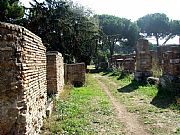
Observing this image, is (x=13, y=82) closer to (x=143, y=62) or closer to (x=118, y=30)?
(x=143, y=62)

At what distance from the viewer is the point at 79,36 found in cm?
2436

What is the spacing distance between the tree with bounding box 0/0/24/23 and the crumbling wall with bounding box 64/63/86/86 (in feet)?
16.9

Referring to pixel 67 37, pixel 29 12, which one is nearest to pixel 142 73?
pixel 67 37

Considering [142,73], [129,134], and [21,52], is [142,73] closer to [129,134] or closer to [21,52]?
[129,134]

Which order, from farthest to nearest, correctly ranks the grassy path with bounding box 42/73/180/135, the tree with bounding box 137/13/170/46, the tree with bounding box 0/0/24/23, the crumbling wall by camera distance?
1. the tree with bounding box 137/13/170/46
2. the tree with bounding box 0/0/24/23
3. the crumbling wall
4. the grassy path with bounding box 42/73/180/135

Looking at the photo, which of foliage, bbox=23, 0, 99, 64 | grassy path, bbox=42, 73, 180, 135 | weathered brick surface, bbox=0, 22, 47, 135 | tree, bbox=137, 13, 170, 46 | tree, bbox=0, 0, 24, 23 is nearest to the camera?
weathered brick surface, bbox=0, 22, 47, 135

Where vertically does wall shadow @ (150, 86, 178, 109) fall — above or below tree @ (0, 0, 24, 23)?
below

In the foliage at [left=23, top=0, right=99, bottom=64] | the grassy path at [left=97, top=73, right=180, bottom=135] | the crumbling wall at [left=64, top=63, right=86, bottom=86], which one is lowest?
the grassy path at [left=97, top=73, right=180, bottom=135]

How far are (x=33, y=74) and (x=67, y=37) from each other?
16.7 meters

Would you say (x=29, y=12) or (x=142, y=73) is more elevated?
(x=29, y=12)

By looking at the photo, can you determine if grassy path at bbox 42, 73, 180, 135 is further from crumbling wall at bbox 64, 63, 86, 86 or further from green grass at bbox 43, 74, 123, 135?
→ crumbling wall at bbox 64, 63, 86, 86

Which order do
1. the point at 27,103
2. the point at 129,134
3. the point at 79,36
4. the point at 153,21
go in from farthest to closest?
the point at 153,21 → the point at 79,36 → the point at 129,134 → the point at 27,103

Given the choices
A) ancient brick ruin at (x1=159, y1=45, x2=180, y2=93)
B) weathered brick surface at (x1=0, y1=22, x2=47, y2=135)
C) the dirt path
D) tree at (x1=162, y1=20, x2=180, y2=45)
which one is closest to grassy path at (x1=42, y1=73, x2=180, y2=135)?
the dirt path

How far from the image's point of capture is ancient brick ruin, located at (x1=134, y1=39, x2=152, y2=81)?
695 inches
